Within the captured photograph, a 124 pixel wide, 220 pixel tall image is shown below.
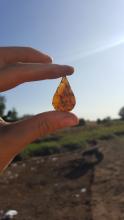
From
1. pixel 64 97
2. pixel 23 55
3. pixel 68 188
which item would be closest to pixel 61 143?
pixel 68 188

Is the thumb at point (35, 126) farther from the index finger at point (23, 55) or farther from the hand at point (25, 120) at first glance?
the index finger at point (23, 55)

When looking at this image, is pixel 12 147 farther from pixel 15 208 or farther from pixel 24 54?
pixel 15 208

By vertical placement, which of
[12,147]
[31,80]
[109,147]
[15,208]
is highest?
[31,80]

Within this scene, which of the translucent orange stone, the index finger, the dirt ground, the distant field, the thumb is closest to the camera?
the thumb

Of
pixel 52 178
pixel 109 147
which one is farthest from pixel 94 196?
pixel 109 147

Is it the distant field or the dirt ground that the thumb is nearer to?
the dirt ground

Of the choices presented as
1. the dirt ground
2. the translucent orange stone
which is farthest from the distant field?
the translucent orange stone
